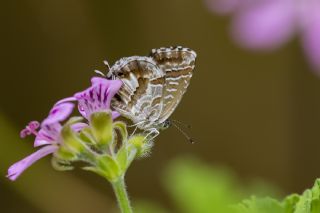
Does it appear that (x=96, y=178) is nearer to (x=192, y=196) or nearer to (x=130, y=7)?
(x=130, y=7)

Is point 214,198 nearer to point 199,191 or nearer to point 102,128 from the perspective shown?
point 199,191

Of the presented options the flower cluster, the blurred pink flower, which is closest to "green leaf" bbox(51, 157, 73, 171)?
the flower cluster

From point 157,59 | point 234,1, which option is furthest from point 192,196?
point 234,1

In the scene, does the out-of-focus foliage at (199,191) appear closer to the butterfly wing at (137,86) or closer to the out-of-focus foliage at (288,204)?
the out-of-focus foliage at (288,204)

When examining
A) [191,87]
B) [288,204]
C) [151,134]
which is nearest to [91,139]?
[151,134]

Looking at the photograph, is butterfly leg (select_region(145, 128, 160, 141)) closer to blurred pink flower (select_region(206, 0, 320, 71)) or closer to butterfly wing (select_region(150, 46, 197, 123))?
butterfly wing (select_region(150, 46, 197, 123))

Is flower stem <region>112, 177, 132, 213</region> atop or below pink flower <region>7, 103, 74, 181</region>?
below
